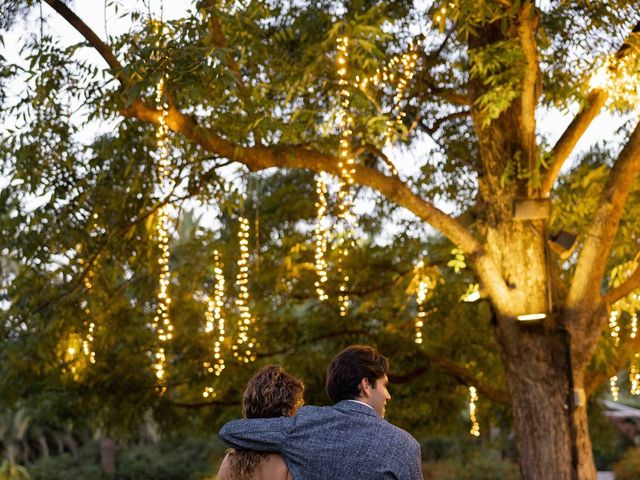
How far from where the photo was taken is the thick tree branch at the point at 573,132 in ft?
33.0

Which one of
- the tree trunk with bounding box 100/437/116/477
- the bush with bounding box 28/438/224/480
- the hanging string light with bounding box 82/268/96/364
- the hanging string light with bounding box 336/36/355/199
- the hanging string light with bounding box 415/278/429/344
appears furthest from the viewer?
the tree trunk with bounding box 100/437/116/477

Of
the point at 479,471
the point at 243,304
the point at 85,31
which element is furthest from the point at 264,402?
the point at 479,471

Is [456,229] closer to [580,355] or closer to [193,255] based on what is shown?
[580,355]

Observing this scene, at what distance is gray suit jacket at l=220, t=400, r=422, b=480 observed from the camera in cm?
378

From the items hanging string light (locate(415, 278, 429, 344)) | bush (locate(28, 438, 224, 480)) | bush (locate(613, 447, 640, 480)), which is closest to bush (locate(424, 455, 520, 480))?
bush (locate(613, 447, 640, 480))

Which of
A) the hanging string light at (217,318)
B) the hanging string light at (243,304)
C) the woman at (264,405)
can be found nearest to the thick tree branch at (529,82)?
the hanging string light at (243,304)

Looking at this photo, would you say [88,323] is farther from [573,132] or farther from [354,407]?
[354,407]

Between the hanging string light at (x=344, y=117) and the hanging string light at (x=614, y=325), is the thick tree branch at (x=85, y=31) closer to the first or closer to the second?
the hanging string light at (x=344, y=117)

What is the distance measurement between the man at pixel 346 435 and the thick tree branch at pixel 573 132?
661 cm

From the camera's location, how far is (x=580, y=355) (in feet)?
32.6

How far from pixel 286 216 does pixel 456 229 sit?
5004 mm

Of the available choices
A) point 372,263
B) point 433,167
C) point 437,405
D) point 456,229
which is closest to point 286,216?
point 372,263

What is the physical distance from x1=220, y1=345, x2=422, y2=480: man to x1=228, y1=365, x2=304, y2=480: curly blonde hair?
209mm

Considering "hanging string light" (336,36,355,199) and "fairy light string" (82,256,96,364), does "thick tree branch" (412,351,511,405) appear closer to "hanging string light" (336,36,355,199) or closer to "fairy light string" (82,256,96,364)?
"fairy light string" (82,256,96,364)
